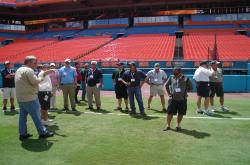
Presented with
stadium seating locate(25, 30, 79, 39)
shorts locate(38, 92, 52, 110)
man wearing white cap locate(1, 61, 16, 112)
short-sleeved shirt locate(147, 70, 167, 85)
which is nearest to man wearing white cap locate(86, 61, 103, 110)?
short-sleeved shirt locate(147, 70, 167, 85)

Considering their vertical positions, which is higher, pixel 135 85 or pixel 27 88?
pixel 27 88

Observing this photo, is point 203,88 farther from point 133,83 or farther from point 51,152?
point 51,152

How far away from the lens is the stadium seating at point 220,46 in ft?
82.3

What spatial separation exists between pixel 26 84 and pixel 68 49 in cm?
2719

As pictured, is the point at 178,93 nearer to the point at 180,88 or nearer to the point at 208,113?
the point at 180,88

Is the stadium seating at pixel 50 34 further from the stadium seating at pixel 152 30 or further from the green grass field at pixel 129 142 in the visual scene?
the green grass field at pixel 129 142

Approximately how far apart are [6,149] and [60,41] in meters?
33.4

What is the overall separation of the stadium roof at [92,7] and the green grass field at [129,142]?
29369 mm

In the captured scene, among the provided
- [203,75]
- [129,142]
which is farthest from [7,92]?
[203,75]

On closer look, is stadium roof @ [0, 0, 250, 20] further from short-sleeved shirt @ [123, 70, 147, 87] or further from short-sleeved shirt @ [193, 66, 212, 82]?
short-sleeved shirt @ [123, 70, 147, 87]

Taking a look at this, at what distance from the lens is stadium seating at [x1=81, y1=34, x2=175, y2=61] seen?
26.9 m

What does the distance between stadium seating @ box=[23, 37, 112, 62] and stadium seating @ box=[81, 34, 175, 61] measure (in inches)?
67.6

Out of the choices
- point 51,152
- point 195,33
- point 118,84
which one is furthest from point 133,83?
point 195,33

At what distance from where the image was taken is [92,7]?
4138 cm
